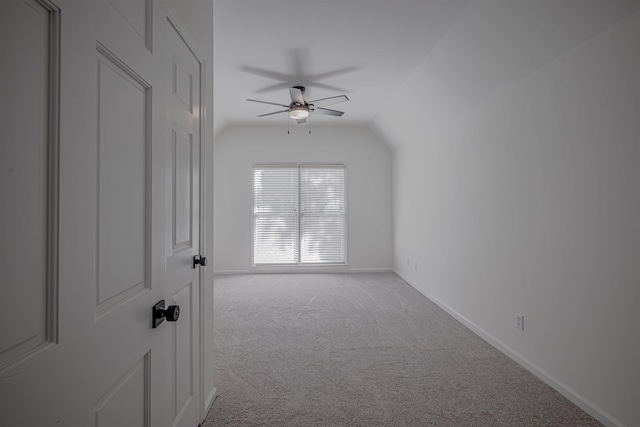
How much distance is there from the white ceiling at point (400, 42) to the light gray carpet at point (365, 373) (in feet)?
7.59

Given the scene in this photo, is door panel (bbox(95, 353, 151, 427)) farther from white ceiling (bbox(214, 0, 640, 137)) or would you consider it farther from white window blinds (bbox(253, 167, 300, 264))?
white window blinds (bbox(253, 167, 300, 264))

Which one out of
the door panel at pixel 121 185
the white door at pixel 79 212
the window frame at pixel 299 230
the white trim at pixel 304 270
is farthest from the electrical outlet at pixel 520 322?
the window frame at pixel 299 230

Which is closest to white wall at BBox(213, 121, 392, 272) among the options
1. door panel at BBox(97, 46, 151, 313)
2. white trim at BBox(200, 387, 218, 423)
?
white trim at BBox(200, 387, 218, 423)

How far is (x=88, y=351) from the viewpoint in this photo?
2.29ft

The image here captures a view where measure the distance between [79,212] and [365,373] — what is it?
90.4 inches

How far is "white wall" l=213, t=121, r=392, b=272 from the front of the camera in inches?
238

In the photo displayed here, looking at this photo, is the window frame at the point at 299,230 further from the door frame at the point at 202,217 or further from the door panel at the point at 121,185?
the door panel at the point at 121,185

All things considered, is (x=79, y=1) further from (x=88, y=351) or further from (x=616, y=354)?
(x=616, y=354)

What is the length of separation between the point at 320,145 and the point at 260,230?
1.95 meters

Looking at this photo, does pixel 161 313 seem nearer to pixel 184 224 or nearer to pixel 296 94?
pixel 184 224

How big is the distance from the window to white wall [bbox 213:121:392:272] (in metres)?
0.16

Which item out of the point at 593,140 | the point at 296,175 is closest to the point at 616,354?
the point at 593,140

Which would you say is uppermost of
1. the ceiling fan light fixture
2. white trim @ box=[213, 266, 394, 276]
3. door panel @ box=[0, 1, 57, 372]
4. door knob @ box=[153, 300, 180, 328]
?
the ceiling fan light fixture

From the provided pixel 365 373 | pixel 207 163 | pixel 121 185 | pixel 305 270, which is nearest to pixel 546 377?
pixel 365 373
